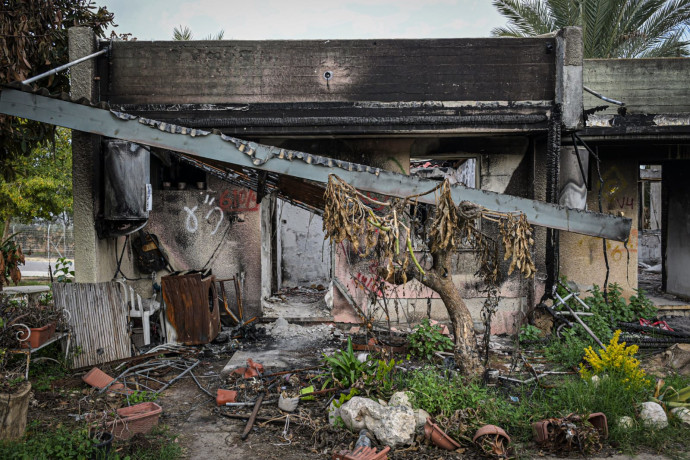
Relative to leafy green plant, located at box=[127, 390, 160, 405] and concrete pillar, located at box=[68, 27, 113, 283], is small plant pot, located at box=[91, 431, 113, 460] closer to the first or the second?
leafy green plant, located at box=[127, 390, 160, 405]

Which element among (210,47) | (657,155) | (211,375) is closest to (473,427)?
(211,375)

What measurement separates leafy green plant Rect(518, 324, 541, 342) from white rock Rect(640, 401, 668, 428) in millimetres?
3185

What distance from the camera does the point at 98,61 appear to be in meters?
8.32

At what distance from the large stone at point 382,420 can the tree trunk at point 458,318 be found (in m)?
1.36

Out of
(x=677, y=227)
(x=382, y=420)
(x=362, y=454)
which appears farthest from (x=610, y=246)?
(x=362, y=454)

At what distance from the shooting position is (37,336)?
6.06m

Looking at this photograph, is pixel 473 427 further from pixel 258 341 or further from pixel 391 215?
pixel 258 341

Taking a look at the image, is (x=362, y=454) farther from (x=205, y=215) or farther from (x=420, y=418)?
(x=205, y=215)

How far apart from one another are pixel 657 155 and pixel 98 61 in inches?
418

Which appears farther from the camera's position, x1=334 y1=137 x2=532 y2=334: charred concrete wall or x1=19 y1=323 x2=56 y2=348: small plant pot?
x1=334 y1=137 x2=532 y2=334: charred concrete wall

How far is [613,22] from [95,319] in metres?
15.0

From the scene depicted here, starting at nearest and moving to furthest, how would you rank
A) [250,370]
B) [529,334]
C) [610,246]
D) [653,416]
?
[653,416] → [250,370] → [529,334] → [610,246]

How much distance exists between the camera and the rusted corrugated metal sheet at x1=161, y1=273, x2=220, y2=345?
7789 millimetres

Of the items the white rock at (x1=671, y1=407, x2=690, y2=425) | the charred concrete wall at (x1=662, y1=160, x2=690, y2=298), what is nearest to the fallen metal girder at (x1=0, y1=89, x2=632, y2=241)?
the white rock at (x1=671, y1=407, x2=690, y2=425)
